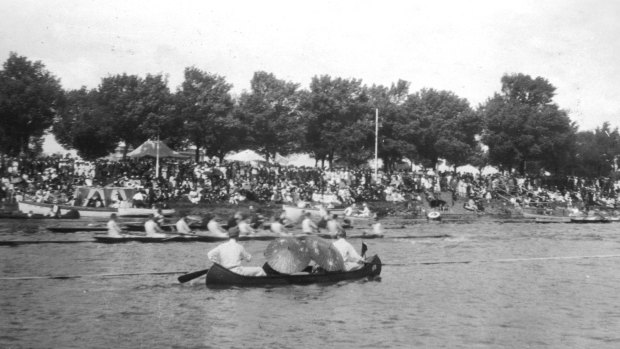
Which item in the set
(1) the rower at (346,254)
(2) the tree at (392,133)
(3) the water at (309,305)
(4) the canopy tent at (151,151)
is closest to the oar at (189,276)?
(3) the water at (309,305)

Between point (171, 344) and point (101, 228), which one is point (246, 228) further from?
point (171, 344)

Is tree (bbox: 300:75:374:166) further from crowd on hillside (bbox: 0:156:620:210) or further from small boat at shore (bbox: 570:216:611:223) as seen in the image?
small boat at shore (bbox: 570:216:611:223)

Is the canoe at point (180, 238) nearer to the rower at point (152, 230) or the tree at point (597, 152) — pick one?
the rower at point (152, 230)

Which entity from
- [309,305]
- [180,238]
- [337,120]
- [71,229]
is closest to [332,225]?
[180,238]

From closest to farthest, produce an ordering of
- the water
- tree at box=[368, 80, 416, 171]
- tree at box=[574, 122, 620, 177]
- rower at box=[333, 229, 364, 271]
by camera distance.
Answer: the water
rower at box=[333, 229, 364, 271]
tree at box=[368, 80, 416, 171]
tree at box=[574, 122, 620, 177]


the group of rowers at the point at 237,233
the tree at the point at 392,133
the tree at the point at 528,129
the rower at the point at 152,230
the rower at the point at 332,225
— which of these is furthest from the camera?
the tree at the point at 528,129

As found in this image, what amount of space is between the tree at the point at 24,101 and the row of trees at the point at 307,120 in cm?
8

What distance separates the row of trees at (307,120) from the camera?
54.0 m

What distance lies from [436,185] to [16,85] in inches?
1416

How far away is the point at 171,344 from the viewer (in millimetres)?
14617

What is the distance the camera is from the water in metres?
15.5

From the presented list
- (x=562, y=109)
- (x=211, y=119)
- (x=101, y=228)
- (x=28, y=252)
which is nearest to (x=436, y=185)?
(x=211, y=119)

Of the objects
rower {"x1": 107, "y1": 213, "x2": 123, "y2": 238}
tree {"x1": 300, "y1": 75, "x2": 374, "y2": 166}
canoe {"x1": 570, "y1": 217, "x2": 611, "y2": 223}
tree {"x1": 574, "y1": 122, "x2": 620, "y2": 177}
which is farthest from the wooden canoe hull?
rower {"x1": 107, "y1": 213, "x2": 123, "y2": 238}

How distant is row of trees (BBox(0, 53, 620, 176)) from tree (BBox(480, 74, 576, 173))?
4.7 inches
